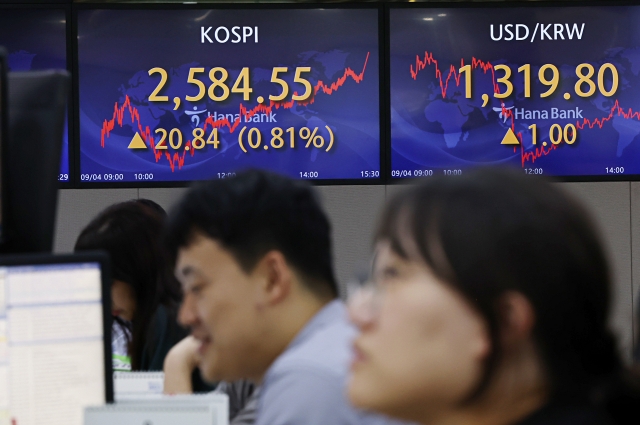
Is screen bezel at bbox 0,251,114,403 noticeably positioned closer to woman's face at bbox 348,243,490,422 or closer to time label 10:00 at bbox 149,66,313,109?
woman's face at bbox 348,243,490,422

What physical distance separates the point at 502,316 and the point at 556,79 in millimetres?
2896

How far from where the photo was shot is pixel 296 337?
1188mm

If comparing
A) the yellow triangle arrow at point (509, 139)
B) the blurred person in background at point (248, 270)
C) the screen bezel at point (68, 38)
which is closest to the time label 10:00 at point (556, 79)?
the yellow triangle arrow at point (509, 139)

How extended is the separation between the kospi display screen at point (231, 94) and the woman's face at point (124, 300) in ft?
4.32

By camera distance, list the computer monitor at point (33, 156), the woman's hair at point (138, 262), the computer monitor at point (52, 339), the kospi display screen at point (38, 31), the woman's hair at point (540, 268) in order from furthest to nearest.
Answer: the kospi display screen at point (38, 31) < the woman's hair at point (138, 262) < the computer monitor at point (33, 156) < the computer monitor at point (52, 339) < the woman's hair at point (540, 268)

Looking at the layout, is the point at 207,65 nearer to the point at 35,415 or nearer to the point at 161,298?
the point at 161,298

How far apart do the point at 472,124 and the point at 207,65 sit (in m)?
1.12

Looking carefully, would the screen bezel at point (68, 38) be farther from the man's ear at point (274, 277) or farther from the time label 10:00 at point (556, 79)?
the man's ear at point (274, 277)

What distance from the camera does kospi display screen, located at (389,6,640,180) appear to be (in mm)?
3373

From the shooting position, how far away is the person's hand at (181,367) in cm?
168

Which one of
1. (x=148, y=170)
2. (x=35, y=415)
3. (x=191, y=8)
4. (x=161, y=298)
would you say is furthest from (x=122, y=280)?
(x=191, y=8)

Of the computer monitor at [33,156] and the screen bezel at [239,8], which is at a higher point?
the screen bezel at [239,8]

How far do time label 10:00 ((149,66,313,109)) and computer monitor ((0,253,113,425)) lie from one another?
2285 millimetres

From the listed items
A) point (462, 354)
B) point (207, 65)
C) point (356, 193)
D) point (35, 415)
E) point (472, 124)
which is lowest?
point (35, 415)
